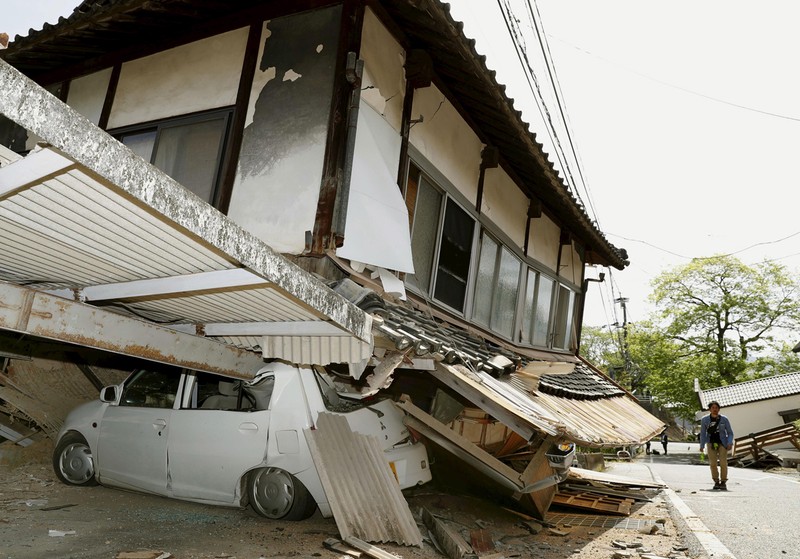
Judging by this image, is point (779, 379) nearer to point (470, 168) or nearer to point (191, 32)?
point (470, 168)

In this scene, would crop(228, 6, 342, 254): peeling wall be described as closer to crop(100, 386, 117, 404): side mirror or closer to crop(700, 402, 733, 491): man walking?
crop(100, 386, 117, 404): side mirror

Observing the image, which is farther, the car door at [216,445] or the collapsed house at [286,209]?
the car door at [216,445]

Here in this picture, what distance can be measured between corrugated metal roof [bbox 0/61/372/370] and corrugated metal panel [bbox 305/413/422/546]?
1341mm

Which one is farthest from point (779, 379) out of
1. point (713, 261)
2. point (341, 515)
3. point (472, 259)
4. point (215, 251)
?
point (215, 251)

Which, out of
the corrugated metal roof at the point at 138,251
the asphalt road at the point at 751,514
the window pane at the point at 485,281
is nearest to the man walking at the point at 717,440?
the asphalt road at the point at 751,514

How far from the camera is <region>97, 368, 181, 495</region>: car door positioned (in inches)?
259

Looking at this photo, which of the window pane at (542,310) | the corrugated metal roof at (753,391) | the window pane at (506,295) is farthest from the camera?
the corrugated metal roof at (753,391)

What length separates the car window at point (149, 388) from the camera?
7000 mm

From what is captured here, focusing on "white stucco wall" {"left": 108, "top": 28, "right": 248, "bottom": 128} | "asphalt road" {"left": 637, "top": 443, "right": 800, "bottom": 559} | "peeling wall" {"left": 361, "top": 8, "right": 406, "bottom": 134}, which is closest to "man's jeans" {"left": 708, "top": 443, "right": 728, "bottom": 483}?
"asphalt road" {"left": 637, "top": 443, "right": 800, "bottom": 559}

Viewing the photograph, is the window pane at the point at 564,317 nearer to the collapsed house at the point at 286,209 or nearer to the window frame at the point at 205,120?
the collapsed house at the point at 286,209

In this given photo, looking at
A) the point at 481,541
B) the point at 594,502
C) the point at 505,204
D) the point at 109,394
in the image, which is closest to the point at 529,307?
the point at 505,204

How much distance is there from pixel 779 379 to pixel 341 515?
4178 cm

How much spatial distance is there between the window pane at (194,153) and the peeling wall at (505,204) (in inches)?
162

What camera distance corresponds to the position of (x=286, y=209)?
5.97 m
